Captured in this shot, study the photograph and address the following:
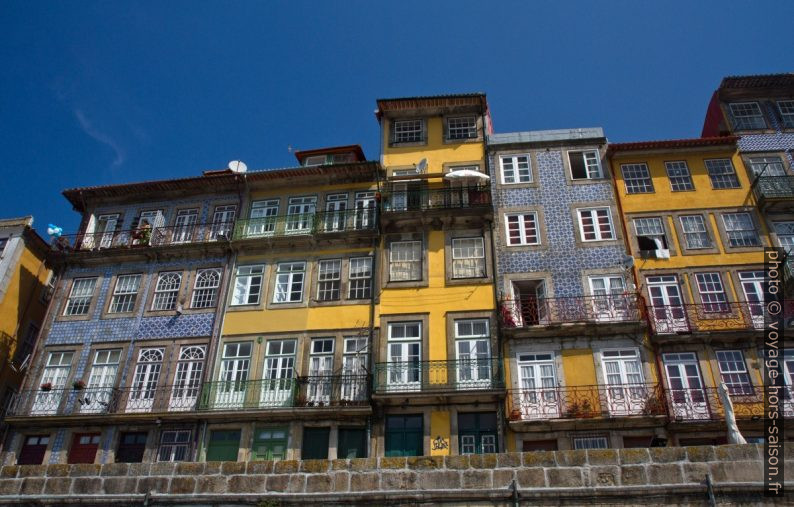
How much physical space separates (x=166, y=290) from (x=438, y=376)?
35.0 feet

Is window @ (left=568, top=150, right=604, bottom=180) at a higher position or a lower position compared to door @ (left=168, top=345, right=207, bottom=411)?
higher

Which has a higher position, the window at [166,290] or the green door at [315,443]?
the window at [166,290]

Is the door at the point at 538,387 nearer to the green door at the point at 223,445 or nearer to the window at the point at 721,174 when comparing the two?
the green door at the point at 223,445

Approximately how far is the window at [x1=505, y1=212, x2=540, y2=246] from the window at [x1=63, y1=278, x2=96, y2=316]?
1562 centimetres

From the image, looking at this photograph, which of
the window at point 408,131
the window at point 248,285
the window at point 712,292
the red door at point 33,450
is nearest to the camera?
the window at point 712,292

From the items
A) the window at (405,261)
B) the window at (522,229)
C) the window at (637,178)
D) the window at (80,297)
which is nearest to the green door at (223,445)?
the window at (405,261)

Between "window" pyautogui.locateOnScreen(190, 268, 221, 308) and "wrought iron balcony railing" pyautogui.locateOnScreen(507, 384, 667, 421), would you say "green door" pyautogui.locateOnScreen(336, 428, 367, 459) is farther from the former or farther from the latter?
"window" pyautogui.locateOnScreen(190, 268, 221, 308)

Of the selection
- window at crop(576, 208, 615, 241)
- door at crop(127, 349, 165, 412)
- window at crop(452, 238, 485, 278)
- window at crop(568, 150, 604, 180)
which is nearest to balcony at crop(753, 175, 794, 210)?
window at crop(576, 208, 615, 241)

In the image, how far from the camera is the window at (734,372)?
61.5 ft

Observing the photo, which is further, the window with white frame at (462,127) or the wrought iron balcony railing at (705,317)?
the window with white frame at (462,127)

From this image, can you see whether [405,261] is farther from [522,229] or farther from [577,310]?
[577,310]

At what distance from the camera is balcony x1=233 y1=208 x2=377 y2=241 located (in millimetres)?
23438

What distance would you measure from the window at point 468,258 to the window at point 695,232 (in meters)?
6.96

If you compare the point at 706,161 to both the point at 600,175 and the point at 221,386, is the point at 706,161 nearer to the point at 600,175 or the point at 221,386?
the point at 600,175
